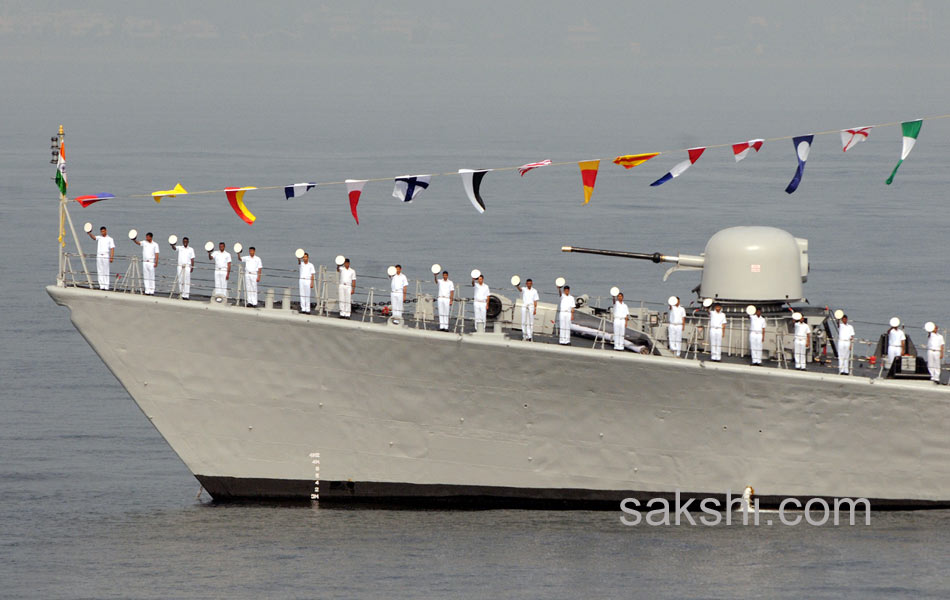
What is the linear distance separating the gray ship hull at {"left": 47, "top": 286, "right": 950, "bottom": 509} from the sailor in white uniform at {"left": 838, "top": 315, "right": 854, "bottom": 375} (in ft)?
1.38

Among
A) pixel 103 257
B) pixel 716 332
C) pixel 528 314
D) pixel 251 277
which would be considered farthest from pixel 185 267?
pixel 716 332

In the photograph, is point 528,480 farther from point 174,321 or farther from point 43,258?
point 43,258

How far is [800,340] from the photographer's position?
24.6 metres

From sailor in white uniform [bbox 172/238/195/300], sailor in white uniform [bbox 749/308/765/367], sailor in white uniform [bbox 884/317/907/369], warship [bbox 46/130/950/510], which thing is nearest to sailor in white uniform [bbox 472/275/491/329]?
warship [bbox 46/130/950/510]

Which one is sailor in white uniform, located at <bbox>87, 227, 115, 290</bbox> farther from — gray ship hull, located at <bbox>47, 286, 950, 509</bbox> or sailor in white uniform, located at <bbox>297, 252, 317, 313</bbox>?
sailor in white uniform, located at <bbox>297, 252, 317, 313</bbox>

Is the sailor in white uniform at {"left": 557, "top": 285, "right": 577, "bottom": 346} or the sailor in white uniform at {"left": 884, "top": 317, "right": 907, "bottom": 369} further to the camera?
the sailor in white uniform at {"left": 884, "top": 317, "right": 907, "bottom": 369}

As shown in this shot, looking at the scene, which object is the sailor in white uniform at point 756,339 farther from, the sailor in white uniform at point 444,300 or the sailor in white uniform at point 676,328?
the sailor in white uniform at point 444,300

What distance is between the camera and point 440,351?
24.6 meters

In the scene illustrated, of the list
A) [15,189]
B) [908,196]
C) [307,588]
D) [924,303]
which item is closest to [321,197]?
[15,189]

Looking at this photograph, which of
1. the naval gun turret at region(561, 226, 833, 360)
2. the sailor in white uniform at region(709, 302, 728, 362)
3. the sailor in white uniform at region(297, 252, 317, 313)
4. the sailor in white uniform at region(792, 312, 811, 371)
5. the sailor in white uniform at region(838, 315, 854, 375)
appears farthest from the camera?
the naval gun turret at region(561, 226, 833, 360)

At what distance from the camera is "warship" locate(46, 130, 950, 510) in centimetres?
2458

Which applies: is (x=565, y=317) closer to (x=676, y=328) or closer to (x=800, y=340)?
(x=676, y=328)

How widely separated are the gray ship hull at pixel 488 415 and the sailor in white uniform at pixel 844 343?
42cm

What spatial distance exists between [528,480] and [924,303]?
21569 mm
